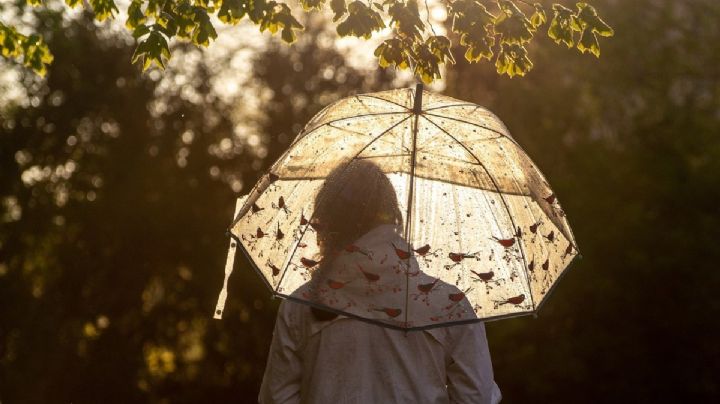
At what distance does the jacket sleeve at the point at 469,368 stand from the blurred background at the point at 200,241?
10530 millimetres

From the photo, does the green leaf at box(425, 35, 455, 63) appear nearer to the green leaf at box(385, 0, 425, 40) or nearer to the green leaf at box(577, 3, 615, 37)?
the green leaf at box(385, 0, 425, 40)

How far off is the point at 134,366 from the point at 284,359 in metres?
11.0

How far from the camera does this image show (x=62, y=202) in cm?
1461

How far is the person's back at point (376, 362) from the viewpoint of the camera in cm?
385

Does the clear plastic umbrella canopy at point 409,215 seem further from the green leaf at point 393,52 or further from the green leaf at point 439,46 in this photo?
the green leaf at point 439,46

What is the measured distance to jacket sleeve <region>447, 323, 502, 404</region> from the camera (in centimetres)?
388

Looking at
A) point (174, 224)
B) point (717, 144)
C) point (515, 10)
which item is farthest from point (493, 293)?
point (717, 144)

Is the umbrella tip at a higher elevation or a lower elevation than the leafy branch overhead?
lower

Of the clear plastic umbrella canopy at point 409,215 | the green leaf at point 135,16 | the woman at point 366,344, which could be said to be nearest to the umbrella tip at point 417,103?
the clear plastic umbrella canopy at point 409,215

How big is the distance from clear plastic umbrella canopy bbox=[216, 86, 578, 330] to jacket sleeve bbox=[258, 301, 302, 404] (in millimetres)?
115

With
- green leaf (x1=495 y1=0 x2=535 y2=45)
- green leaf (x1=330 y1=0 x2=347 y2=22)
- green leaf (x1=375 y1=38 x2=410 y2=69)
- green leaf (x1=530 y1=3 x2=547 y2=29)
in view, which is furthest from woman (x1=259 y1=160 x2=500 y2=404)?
green leaf (x1=530 y1=3 x2=547 y2=29)

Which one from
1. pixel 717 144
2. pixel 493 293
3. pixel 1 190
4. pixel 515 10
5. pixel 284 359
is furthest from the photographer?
pixel 717 144

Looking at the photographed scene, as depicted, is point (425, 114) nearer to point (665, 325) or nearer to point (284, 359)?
point (284, 359)

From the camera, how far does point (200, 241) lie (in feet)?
48.5
